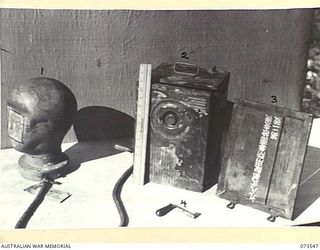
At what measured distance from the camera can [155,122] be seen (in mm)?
2047

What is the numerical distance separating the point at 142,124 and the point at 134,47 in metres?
0.48

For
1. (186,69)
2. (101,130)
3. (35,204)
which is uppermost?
(186,69)

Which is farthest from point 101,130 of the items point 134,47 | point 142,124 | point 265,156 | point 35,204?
point 265,156

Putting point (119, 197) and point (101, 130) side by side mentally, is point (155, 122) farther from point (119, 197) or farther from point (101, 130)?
point (101, 130)

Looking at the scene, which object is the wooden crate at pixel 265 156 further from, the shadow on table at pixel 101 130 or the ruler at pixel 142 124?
the shadow on table at pixel 101 130

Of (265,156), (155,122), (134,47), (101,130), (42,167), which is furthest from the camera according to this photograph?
(101,130)

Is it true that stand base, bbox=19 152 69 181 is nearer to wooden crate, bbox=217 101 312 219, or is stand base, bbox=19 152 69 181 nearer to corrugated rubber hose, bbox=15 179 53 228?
corrugated rubber hose, bbox=15 179 53 228

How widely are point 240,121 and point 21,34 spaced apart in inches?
37.4

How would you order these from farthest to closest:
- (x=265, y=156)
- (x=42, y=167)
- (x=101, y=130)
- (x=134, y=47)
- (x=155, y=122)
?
1. (x=101, y=130)
2. (x=134, y=47)
3. (x=42, y=167)
4. (x=155, y=122)
5. (x=265, y=156)

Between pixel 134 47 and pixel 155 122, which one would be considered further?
pixel 134 47

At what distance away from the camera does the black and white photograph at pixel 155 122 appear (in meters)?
1.95

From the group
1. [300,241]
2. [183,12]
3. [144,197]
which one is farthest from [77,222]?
[183,12]

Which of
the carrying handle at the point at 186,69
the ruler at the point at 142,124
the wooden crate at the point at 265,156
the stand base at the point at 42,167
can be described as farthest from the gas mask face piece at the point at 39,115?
the wooden crate at the point at 265,156
